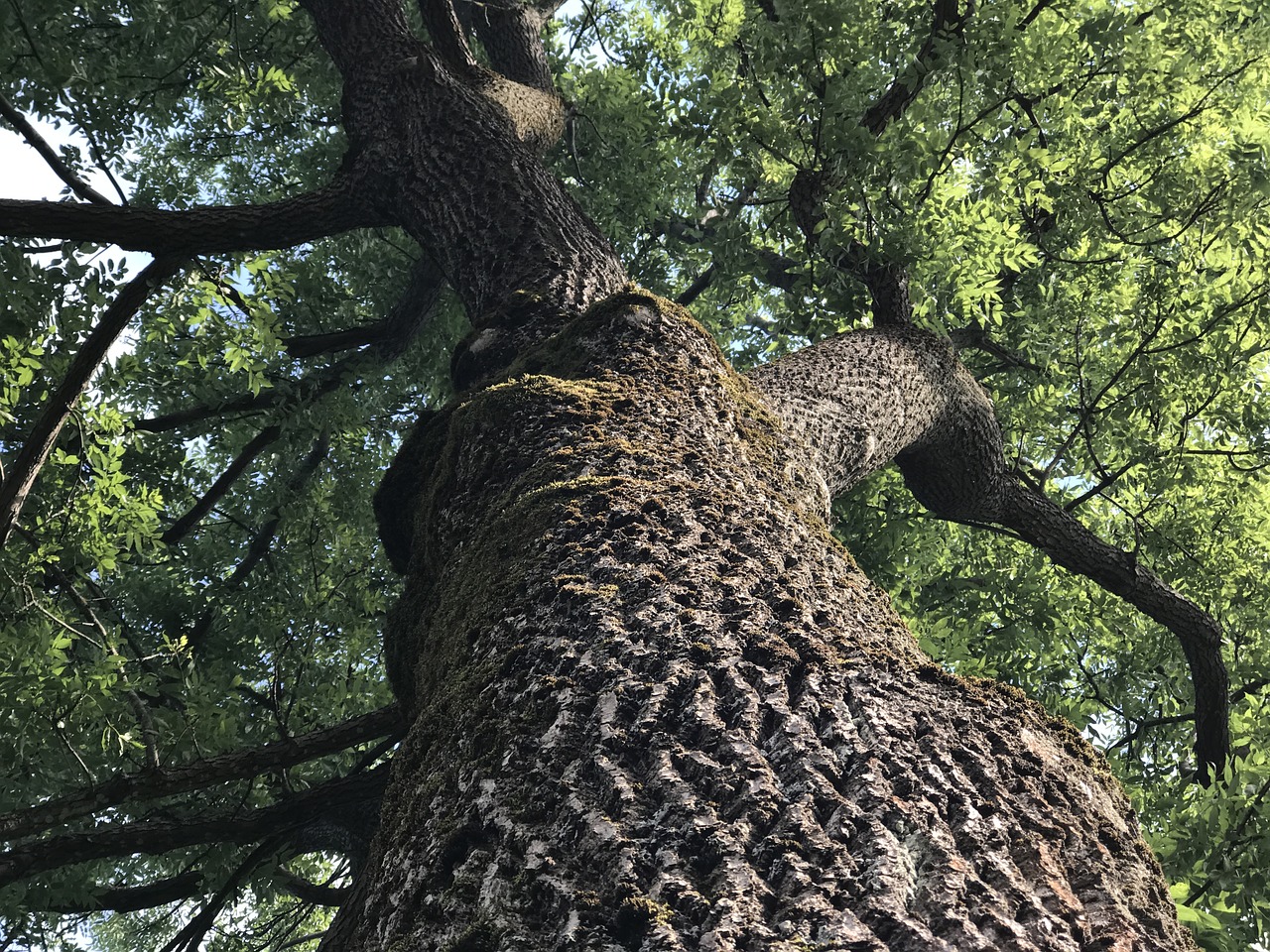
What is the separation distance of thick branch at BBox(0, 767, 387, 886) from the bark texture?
145cm

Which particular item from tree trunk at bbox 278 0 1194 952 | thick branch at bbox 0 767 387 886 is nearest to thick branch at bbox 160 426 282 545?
thick branch at bbox 0 767 387 886

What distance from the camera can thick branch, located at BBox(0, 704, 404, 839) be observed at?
2689 millimetres

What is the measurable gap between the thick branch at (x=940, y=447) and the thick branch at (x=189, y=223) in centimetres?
221

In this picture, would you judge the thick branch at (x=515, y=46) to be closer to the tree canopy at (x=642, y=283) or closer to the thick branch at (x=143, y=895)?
the tree canopy at (x=642, y=283)

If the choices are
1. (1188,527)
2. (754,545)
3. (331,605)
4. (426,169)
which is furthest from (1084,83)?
(331,605)

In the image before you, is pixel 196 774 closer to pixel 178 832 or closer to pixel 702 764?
pixel 178 832

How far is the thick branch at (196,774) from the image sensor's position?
2689 mm

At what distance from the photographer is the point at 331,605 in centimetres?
641

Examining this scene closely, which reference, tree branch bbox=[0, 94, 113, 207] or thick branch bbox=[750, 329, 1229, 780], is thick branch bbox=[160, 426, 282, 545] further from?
thick branch bbox=[750, 329, 1229, 780]

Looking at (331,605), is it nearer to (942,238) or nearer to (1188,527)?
(942,238)

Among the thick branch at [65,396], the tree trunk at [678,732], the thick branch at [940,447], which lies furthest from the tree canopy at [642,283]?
the tree trunk at [678,732]

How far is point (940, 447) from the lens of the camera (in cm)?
507

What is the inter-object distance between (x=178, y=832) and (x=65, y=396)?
5.45ft

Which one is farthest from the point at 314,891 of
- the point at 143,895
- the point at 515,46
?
the point at 515,46
